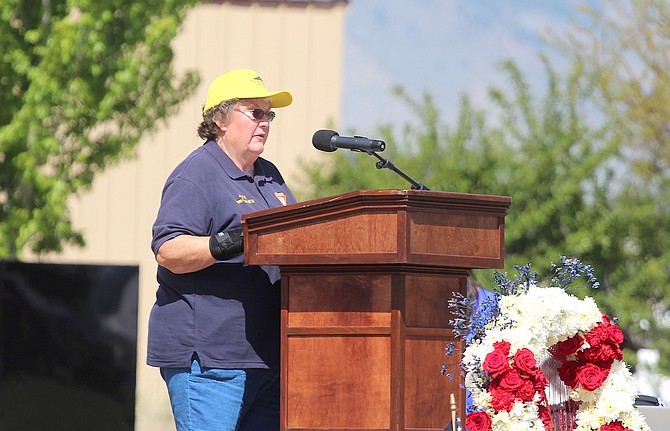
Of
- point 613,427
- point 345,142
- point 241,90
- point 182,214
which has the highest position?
point 241,90

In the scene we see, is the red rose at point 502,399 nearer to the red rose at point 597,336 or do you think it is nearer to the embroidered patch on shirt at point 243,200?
the red rose at point 597,336

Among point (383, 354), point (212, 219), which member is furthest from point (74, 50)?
point (383, 354)

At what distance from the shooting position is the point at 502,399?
11.6 ft

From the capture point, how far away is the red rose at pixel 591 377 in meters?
3.72

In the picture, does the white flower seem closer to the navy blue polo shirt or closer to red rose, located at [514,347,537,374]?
red rose, located at [514,347,537,374]

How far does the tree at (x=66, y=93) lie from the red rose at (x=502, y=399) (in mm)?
7823

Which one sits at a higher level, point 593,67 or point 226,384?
point 593,67

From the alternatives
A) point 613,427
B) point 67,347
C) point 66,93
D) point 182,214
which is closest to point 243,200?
point 182,214

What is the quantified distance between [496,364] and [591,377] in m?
0.39

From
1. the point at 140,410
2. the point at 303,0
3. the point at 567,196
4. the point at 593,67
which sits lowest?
the point at 140,410

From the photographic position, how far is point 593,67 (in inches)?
618

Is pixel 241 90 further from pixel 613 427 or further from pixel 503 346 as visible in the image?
pixel 613 427

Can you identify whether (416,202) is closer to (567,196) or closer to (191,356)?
(191,356)

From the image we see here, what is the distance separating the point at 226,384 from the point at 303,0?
13.3m
